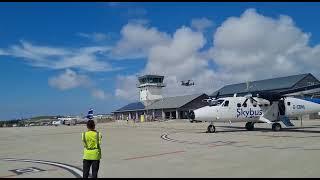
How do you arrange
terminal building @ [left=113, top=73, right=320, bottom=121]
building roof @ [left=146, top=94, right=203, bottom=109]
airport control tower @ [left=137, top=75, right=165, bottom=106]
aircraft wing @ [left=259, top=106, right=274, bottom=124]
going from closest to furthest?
aircraft wing @ [left=259, top=106, right=274, bottom=124]
terminal building @ [left=113, top=73, right=320, bottom=121]
building roof @ [left=146, top=94, right=203, bottom=109]
airport control tower @ [left=137, top=75, right=165, bottom=106]

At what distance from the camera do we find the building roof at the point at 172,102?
4154 inches

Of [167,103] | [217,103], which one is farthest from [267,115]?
[167,103]

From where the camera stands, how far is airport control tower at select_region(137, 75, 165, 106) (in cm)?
12044

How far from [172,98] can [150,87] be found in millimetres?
8670

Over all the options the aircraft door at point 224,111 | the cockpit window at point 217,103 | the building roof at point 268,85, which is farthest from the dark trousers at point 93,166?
A: the building roof at point 268,85

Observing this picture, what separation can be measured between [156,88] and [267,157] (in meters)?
109

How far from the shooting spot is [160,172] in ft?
36.9

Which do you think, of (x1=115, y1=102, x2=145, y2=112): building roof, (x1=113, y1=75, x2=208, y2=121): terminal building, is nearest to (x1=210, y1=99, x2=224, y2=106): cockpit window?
(x1=113, y1=75, x2=208, y2=121): terminal building

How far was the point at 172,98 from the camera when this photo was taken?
384 ft

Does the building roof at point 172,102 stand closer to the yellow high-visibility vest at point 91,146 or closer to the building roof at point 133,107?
the building roof at point 133,107

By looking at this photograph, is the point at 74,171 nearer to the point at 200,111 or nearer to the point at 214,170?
the point at 214,170

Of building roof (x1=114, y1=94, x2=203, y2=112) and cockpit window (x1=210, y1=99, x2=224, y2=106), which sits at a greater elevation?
building roof (x1=114, y1=94, x2=203, y2=112)

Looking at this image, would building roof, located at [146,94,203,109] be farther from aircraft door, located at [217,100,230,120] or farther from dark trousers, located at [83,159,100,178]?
dark trousers, located at [83,159,100,178]

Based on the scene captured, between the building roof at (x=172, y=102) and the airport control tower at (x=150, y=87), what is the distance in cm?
261
